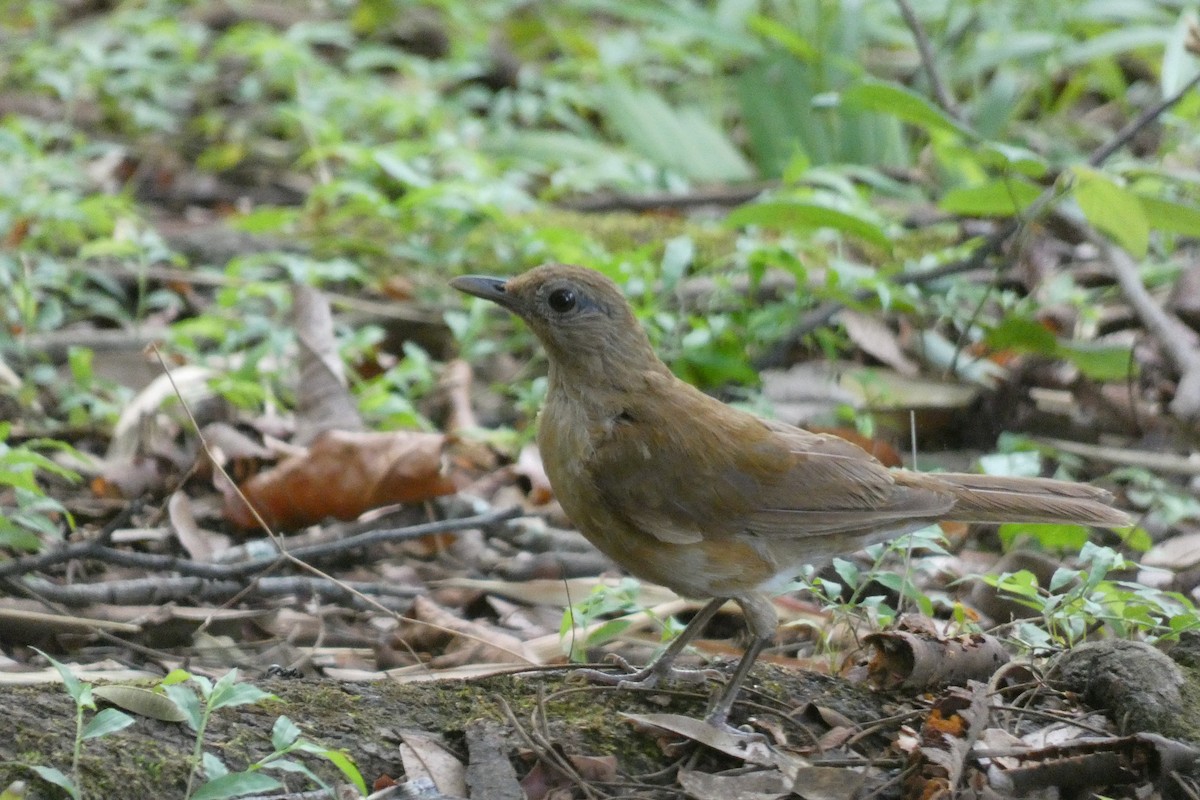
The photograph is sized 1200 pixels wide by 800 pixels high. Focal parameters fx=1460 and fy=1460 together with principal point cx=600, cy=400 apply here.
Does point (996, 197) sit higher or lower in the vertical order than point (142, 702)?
higher

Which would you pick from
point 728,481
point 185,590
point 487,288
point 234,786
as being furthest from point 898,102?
point 234,786

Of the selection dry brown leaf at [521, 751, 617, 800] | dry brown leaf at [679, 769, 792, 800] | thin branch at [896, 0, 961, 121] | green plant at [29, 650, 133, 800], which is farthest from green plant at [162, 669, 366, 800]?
thin branch at [896, 0, 961, 121]

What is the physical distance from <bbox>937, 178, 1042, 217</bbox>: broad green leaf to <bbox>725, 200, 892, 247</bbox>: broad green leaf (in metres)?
0.29

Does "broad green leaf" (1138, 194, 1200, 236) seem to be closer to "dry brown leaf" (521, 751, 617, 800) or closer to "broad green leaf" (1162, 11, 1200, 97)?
"broad green leaf" (1162, 11, 1200, 97)

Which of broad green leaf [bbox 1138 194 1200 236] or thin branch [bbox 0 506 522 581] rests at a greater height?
broad green leaf [bbox 1138 194 1200 236]

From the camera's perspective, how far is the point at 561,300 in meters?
4.07

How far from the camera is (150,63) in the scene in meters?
9.09

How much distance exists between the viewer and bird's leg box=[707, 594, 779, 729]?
10.9 feet

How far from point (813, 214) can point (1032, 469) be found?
1.35 m

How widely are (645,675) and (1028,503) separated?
1.19m

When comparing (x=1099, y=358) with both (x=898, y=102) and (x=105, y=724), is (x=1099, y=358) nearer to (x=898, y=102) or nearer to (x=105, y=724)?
(x=898, y=102)

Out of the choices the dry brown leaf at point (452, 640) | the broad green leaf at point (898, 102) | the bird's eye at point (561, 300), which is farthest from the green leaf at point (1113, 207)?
the dry brown leaf at point (452, 640)

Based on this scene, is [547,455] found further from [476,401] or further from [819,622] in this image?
[476,401]

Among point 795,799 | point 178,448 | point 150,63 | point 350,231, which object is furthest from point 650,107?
point 795,799
